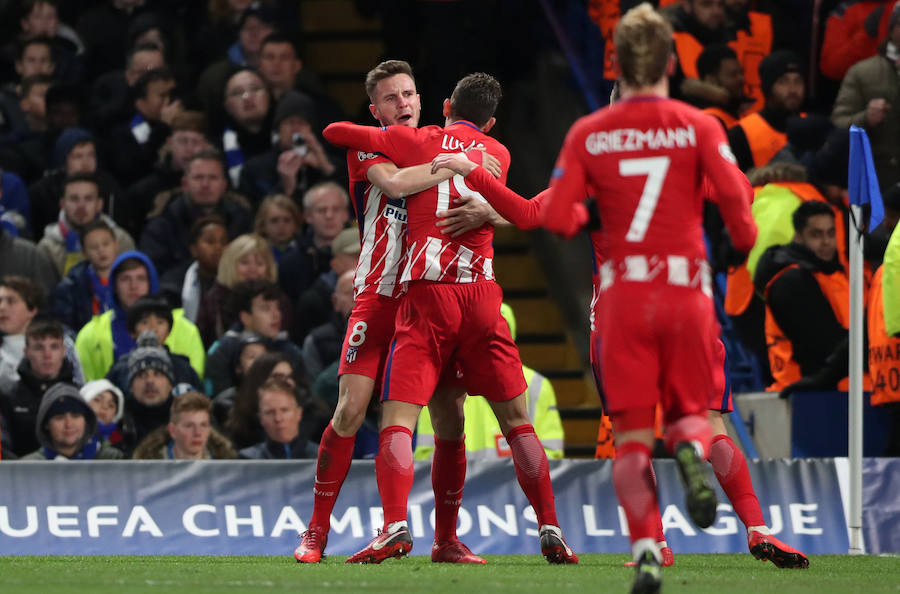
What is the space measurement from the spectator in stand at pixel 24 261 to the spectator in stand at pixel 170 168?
1.19m

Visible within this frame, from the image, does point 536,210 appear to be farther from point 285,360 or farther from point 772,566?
point 285,360

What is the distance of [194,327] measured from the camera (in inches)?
519

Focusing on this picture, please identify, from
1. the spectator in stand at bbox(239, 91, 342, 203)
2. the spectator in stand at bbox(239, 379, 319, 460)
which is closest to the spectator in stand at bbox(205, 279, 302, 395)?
the spectator in stand at bbox(239, 379, 319, 460)

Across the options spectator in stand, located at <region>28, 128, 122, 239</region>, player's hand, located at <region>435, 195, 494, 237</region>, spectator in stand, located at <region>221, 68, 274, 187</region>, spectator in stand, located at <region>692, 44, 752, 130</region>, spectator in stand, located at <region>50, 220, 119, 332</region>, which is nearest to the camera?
player's hand, located at <region>435, 195, 494, 237</region>

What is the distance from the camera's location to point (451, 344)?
8.67 m

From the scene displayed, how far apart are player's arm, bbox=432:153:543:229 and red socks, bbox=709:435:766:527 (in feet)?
5.06

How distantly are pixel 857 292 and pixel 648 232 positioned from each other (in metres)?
3.88

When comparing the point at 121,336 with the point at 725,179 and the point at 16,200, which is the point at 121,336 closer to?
the point at 16,200

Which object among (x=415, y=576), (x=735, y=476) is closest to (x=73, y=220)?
(x=415, y=576)

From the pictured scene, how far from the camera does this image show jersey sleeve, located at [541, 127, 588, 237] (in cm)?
674

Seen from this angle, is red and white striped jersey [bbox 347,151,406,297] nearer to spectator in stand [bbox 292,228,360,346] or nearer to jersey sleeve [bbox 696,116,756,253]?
jersey sleeve [bbox 696,116,756,253]

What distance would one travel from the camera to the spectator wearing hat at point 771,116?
46.2 feet

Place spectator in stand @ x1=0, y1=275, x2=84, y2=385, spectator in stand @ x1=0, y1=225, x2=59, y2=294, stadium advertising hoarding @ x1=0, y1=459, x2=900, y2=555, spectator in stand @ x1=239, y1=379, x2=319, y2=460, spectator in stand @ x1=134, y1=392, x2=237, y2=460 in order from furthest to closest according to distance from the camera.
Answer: spectator in stand @ x1=0, y1=225, x2=59, y2=294
spectator in stand @ x1=0, y1=275, x2=84, y2=385
spectator in stand @ x1=239, y1=379, x2=319, y2=460
spectator in stand @ x1=134, y1=392, x2=237, y2=460
stadium advertising hoarding @ x1=0, y1=459, x2=900, y2=555

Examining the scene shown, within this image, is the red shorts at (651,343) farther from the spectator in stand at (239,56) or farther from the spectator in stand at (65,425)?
the spectator in stand at (239,56)
